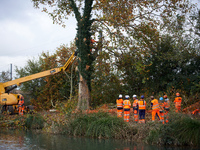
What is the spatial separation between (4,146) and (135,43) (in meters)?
Result: 13.2

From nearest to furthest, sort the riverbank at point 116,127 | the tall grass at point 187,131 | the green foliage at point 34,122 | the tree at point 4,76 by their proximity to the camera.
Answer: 1. the tall grass at point 187,131
2. the riverbank at point 116,127
3. the green foliage at point 34,122
4. the tree at point 4,76

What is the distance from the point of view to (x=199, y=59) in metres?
23.8

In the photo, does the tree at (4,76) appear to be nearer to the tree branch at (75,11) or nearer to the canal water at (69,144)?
the tree branch at (75,11)

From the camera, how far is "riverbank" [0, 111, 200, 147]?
36.8ft

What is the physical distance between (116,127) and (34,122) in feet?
21.7

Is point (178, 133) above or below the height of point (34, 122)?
below

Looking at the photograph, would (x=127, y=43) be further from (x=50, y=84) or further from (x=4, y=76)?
(x=4, y=76)

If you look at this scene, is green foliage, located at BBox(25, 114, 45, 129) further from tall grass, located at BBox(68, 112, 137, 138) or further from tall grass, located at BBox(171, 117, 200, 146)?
tall grass, located at BBox(171, 117, 200, 146)

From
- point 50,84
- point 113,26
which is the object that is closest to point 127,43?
point 113,26

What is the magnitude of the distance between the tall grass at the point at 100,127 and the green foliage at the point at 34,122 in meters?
3.18

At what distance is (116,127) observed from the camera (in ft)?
42.9

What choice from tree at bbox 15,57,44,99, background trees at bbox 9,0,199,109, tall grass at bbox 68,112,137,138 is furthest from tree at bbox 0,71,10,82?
tall grass at bbox 68,112,137,138

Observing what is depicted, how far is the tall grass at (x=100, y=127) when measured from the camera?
12.9 meters

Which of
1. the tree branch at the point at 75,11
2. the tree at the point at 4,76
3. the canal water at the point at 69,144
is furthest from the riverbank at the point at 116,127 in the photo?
the tree at the point at 4,76
